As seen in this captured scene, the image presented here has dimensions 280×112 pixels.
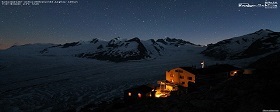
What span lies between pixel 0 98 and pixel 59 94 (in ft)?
35.2

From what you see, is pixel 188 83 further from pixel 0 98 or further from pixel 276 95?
pixel 0 98

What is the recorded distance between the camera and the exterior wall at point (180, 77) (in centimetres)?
3482

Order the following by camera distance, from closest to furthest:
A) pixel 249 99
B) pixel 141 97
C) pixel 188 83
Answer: pixel 249 99, pixel 141 97, pixel 188 83

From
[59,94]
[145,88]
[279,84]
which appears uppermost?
[279,84]

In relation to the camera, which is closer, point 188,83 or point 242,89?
point 242,89

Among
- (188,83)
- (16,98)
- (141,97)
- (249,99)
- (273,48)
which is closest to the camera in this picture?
(249,99)

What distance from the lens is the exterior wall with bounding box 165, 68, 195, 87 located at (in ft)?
114

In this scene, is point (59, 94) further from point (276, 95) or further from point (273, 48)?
point (273, 48)

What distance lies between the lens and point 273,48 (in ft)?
454

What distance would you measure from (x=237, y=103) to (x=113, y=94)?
35.1 metres

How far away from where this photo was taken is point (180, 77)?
121 ft

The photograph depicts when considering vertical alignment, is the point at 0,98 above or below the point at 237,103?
below

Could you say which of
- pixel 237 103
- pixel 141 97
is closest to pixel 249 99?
pixel 237 103

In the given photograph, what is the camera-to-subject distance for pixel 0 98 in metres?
41.9
